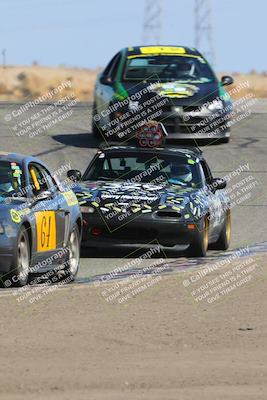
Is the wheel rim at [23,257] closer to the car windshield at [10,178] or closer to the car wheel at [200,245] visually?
the car windshield at [10,178]

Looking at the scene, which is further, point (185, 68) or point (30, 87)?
point (30, 87)

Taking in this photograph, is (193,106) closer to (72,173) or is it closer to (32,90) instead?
(72,173)

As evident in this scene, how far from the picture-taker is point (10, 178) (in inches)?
487

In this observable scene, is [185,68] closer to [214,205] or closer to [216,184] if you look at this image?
[216,184]

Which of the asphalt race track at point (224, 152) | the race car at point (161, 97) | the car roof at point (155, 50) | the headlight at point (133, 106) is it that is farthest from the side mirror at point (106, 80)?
the asphalt race track at point (224, 152)

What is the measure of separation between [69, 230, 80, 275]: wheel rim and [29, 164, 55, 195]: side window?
59 centimetres

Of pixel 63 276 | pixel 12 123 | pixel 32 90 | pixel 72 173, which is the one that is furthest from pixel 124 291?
pixel 32 90

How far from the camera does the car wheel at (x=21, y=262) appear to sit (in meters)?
11.3

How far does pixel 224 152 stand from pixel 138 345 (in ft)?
53.7

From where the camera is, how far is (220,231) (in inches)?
645

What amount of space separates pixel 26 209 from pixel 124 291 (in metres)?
1.29

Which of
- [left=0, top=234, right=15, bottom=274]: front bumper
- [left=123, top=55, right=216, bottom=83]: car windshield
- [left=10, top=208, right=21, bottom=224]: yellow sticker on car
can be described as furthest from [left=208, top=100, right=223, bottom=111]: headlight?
[left=0, top=234, right=15, bottom=274]: front bumper

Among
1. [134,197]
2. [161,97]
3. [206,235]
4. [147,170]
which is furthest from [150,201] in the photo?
[161,97]

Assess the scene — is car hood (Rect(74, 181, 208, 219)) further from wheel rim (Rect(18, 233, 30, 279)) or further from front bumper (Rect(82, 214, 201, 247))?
wheel rim (Rect(18, 233, 30, 279))
